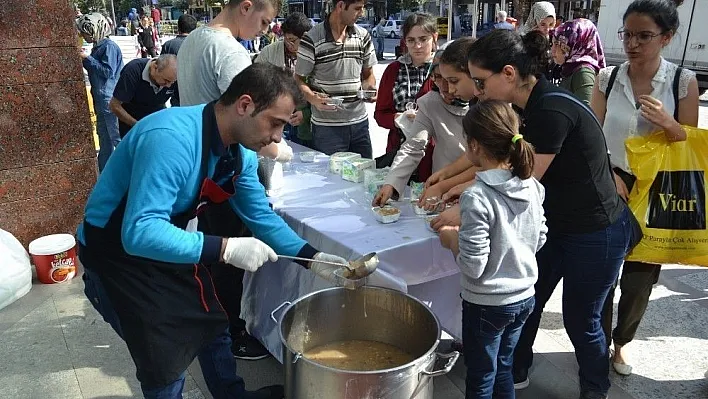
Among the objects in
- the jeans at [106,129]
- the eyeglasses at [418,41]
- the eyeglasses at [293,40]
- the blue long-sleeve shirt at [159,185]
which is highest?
the eyeglasses at [418,41]

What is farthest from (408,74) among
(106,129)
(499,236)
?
(106,129)

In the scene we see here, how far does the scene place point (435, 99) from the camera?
249cm

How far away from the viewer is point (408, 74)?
334 cm

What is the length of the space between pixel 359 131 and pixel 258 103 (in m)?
2.33

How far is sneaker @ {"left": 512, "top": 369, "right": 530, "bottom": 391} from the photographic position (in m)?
2.42

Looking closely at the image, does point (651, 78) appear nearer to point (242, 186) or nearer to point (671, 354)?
point (671, 354)

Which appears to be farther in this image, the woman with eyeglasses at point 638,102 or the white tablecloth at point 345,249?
the woman with eyeglasses at point 638,102

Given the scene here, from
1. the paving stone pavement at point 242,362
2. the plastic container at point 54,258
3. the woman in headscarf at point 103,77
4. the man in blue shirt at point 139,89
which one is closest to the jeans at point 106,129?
the woman in headscarf at point 103,77

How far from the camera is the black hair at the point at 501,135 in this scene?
1611 millimetres

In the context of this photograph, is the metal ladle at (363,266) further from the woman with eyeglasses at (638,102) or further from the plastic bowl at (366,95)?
the plastic bowl at (366,95)

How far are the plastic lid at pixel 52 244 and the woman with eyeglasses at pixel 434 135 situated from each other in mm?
2171

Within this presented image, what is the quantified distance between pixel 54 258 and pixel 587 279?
119 inches

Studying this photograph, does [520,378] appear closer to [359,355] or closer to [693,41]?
[359,355]

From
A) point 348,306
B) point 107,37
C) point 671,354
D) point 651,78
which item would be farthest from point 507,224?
point 107,37
